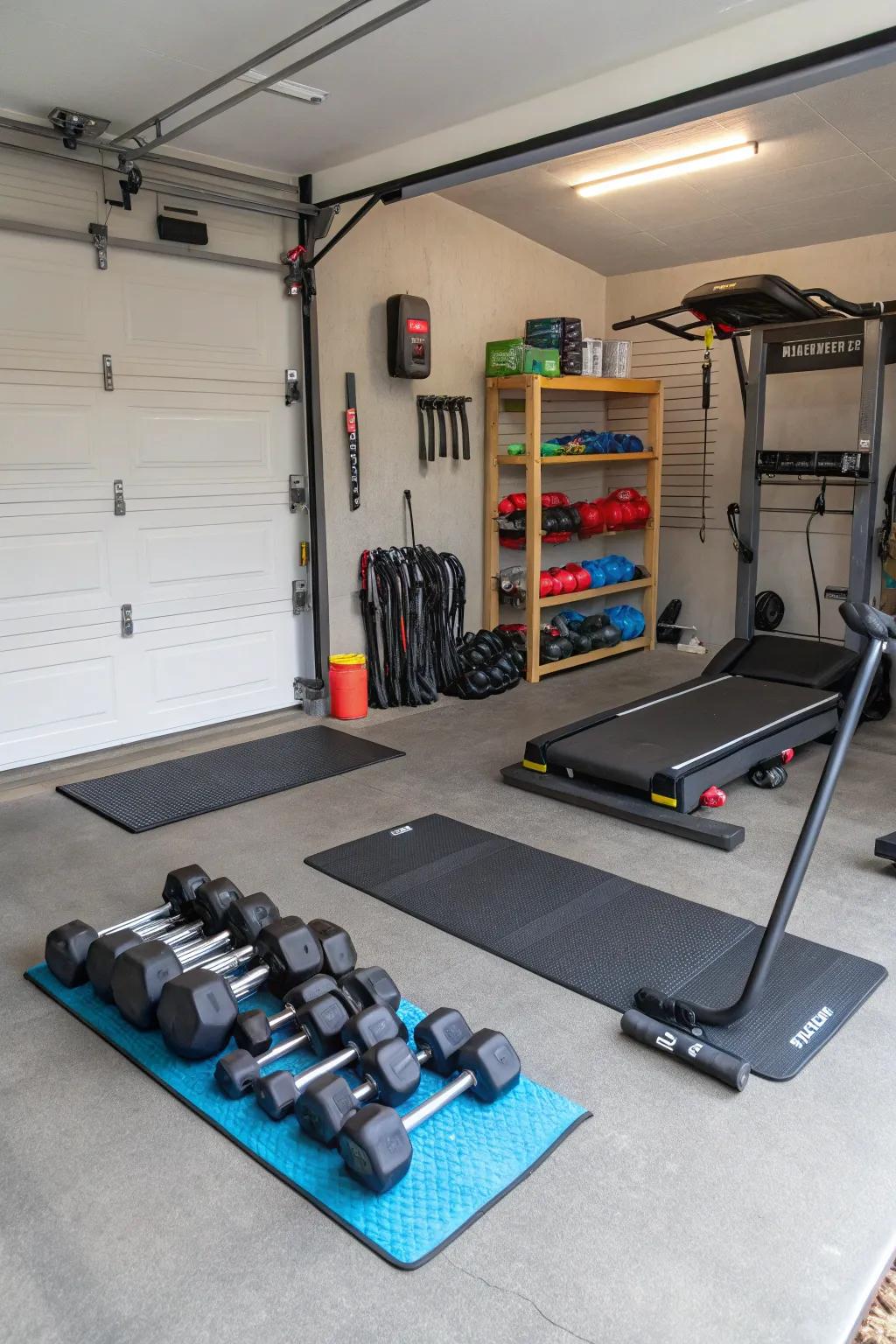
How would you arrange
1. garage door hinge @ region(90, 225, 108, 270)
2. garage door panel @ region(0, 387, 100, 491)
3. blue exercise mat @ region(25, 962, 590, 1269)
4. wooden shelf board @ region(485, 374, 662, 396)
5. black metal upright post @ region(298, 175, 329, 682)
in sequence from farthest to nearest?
wooden shelf board @ region(485, 374, 662, 396) → black metal upright post @ region(298, 175, 329, 682) → garage door hinge @ region(90, 225, 108, 270) → garage door panel @ region(0, 387, 100, 491) → blue exercise mat @ region(25, 962, 590, 1269)

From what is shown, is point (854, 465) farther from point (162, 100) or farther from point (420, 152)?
point (162, 100)

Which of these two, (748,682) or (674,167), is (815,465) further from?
(674,167)

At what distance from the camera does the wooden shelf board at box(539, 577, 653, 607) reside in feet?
22.5

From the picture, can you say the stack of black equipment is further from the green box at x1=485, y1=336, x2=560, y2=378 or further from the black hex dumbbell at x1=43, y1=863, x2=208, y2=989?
the black hex dumbbell at x1=43, y1=863, x2=208, y2=989

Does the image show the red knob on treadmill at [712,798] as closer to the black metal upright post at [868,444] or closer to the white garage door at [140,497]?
the black metal upright post at [868,444]

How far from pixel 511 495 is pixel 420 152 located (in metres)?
2.59

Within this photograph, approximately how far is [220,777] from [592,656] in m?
3.23

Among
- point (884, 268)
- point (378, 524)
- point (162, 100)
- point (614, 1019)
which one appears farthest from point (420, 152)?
point (614, 1019)

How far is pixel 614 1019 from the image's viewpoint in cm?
275

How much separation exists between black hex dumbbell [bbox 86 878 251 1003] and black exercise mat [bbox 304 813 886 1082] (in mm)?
643

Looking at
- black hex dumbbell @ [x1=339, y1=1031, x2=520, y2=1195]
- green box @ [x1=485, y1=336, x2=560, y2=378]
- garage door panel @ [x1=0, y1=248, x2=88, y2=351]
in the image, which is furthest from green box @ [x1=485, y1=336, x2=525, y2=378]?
black hex dumbbell @ [x1=339, y1=1031, x2=520, y2=1195]

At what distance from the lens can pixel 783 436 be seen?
23.1ft

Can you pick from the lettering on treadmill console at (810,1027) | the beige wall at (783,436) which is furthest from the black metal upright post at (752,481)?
the lettering on treadmill console at (810,1027)

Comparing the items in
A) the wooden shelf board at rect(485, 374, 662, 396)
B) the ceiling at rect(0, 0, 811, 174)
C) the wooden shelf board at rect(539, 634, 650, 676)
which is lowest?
the wooden shelf board at rect(539, 634, 650, 676)
